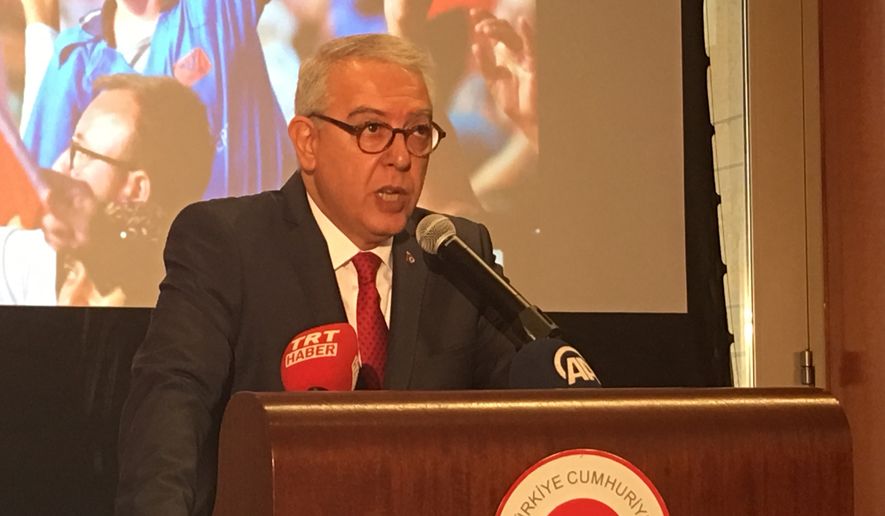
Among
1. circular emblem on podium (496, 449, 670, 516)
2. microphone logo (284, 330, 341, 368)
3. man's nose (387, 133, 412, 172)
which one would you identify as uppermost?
man's nose (387, 133, 412, 172)

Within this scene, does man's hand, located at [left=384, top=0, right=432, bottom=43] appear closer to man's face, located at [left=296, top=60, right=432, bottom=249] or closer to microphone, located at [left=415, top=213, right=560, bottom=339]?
man's face, located at [left=296, top=60, right=432, bottom=249]

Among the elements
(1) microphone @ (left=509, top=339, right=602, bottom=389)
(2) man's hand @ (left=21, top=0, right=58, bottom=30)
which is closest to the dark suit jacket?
(1) microphone @ (left=509, top=339, right=602, bottom=389)

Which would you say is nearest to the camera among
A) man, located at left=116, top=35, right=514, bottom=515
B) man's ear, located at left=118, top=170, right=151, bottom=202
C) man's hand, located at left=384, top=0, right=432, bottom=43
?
man, located at left=116, top=35, right=514, bottom=515

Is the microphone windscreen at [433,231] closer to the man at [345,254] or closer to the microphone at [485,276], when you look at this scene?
the microphone at [485,276]

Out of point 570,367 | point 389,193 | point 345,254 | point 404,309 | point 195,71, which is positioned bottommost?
point 570,367

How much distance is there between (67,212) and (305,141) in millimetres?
825

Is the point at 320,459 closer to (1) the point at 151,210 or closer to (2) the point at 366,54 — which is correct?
(2) the point at 366,54

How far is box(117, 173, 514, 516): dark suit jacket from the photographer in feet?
6.62

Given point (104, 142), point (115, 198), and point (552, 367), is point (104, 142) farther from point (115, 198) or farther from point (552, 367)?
point (552, 367)

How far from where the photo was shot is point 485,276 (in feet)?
5.37

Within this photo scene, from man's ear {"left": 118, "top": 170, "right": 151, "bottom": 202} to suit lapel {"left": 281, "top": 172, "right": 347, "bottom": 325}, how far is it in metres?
0.81

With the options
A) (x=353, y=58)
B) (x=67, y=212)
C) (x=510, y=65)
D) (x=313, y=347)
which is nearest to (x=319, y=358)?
(x=313, y=347)

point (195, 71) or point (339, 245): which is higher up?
point (195, 71)

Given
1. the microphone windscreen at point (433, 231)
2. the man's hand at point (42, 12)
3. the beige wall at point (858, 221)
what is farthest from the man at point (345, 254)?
the beige wall at point (858, 221)
